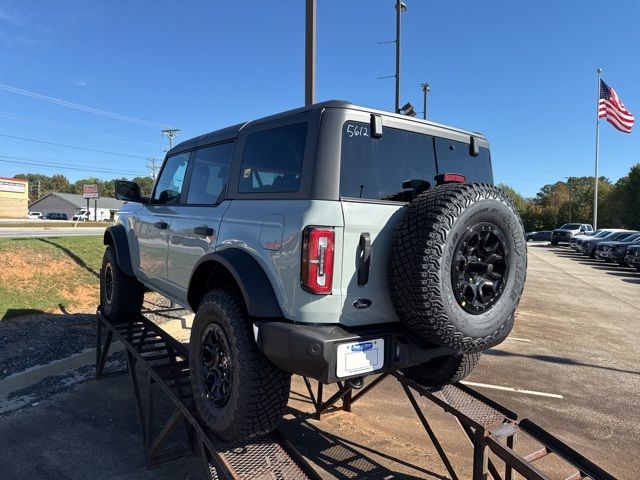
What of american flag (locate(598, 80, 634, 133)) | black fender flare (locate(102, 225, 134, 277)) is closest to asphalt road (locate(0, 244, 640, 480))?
black fender flare (locate(102, 225, 134, 277))

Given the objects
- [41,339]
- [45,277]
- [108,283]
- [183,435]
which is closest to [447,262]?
[183,435]

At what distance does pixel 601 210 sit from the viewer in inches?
2247

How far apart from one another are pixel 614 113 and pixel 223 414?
28.6 metres

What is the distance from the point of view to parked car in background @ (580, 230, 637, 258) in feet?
77.3

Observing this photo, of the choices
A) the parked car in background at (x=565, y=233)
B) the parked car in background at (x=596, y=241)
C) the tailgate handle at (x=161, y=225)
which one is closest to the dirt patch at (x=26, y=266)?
the tailgate handle at (x=161, y=225)

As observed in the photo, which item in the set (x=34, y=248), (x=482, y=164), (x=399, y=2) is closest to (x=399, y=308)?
(x=482, y=164)

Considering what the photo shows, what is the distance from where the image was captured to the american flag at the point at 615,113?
24438 millimetres

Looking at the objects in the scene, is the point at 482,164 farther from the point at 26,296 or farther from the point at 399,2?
the point at 399,2

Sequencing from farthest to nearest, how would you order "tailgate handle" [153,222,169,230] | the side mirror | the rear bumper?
the side mirror → "tailgate handle" [153,222,169,230] → the rear bumper

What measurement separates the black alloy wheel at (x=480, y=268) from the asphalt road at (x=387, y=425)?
1.86 metres

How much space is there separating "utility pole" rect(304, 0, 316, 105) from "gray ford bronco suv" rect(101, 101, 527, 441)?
4749 mm

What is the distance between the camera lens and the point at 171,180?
410cm

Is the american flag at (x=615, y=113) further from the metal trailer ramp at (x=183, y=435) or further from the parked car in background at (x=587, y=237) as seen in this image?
the metal trailer ramp at (x=183, y=435)

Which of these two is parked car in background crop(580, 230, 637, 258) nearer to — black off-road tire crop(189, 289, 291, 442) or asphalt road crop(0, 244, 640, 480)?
asphalt road crop(0, 244, 640, 480)
